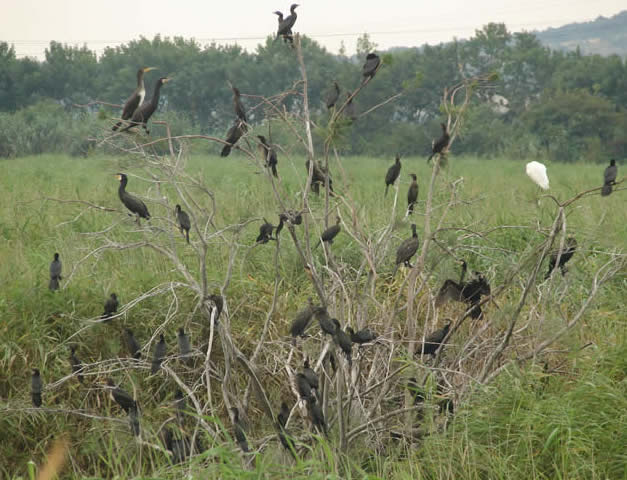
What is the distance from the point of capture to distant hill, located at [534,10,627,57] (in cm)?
16538

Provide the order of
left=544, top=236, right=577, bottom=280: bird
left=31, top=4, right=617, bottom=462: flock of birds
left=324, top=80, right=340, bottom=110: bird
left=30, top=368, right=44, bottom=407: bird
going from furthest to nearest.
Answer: left=30, top=368, right=44, bottom=407: bird, left=324, top=80, right=340, bottom=110: bird, left=544, top=236, right=577, bottom=280: bird, left=31, top=4, right=617, bottom=462: flock of birds

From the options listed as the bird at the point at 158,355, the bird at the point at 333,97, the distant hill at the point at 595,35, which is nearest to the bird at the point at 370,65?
the bird at the point at 333,97

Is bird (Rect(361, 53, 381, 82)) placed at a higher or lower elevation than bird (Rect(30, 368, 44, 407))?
higher

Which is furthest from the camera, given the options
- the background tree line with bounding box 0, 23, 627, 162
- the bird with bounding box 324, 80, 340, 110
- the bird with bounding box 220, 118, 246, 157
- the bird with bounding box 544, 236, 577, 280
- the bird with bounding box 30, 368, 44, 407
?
the background tree line with bounding box 0, 23, 627, 162

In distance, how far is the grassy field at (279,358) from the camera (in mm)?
3014

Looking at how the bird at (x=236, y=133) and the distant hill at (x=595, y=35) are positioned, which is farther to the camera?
the distant hill at (x=595, y=35)

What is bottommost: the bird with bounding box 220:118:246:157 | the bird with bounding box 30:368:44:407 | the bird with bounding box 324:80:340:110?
the bird with bounding box 30:368:44:407

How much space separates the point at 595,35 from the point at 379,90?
562ft

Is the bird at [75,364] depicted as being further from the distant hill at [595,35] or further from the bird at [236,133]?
the distant hill at [595,35]

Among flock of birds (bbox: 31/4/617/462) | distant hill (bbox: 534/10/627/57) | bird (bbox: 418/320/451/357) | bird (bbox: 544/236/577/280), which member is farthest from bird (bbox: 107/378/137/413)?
distant hill (bbox: 534/10/627/57)

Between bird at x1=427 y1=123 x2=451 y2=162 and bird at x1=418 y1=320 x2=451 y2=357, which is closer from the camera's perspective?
bird at x1=427 y1=123 x2=451 y2=162

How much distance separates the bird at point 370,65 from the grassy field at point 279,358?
1.77 feet

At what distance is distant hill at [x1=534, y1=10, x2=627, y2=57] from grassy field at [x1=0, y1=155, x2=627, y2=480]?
6810 inches

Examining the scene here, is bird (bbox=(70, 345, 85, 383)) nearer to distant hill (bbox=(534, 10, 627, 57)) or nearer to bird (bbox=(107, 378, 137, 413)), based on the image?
bird (bbox=(107, 378, 137, 413))
